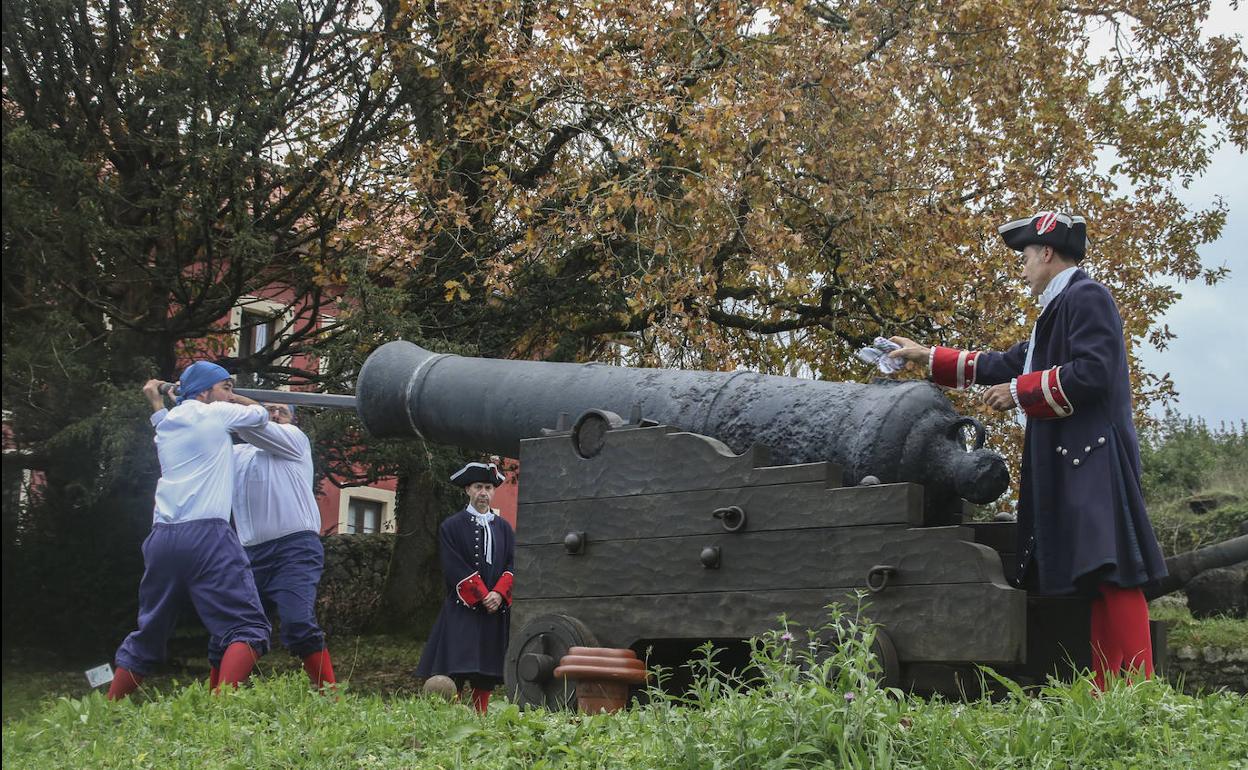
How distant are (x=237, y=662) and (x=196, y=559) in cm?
48

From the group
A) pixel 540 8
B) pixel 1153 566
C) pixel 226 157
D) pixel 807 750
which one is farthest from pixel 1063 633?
pixel 540 8

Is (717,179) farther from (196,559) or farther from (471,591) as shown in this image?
(196,559)

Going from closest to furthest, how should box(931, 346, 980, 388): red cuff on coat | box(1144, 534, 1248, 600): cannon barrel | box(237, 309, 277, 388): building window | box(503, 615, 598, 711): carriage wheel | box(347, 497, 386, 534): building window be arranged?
1. box(503, 615, 598, 711): carriage wheel
2. box(931, 346, 980, 388): red cuff on coat
3. box(1144, 534, 1248, 600): cannon barrel
4. box(237, 309, 277, 388): building window
5. box(347, 497, 386, 534): building window

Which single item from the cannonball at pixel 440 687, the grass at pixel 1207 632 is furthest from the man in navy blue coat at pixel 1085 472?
the grass at pixel 1207 632

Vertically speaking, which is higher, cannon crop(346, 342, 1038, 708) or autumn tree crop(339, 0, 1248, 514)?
autumn tree crop(339, 0, 1248, 514)

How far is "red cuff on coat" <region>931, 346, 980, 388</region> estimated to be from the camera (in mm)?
5266

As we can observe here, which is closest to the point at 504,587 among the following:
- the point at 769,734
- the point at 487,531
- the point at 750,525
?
the point at 487,531

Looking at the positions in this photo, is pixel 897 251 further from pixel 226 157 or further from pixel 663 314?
pixel 226 157

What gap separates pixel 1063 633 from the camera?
4695 mm

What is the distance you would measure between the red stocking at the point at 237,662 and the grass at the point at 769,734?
0.93m

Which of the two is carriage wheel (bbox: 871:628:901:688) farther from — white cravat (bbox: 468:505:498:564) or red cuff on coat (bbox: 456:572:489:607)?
white cravat (bbox: 468:505:498:564)

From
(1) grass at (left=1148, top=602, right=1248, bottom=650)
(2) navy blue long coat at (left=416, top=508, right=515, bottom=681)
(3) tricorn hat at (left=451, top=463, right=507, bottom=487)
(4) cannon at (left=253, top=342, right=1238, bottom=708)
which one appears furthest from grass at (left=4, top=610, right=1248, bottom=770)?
(1) grass at (left=1148, top=602, right=1248, bottom=650)

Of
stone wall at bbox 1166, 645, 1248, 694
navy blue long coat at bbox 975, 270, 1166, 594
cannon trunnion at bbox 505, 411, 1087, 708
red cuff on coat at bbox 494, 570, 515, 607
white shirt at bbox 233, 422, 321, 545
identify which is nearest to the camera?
cannon trunnion at bbox 505, 411, 1087, 708

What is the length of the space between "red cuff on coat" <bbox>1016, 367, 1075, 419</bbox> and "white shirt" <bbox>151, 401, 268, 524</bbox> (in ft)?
11.3
